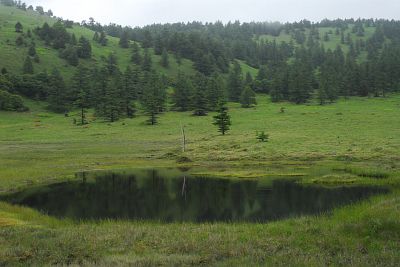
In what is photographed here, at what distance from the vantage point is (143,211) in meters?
27.7

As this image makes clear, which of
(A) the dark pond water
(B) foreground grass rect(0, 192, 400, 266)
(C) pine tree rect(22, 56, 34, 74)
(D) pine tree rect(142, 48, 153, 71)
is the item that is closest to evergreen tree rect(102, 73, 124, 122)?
(C) pine tree rect(22, 56, 34, 74)

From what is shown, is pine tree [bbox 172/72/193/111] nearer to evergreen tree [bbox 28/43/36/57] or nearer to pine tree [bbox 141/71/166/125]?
pine tree [bbox 141/71/166/125]

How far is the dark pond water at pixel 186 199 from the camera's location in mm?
26312

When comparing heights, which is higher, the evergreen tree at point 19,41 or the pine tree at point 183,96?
the evergreen tree at point 19,41

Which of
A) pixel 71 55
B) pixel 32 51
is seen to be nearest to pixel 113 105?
pixel 71 55

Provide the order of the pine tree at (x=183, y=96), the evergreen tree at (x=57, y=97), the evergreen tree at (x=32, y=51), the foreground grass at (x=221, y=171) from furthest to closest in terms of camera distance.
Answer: the evergreen tree at (x=32, y=51) < the evergreen tree at (x=57, y=97) < the pine tree at (x=183, y=96) < the foreground grass at (x=221, y=171)

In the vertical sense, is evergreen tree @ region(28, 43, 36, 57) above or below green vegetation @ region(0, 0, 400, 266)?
above

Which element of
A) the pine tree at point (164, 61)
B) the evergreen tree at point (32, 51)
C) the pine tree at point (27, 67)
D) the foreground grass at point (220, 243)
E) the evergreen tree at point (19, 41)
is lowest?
the foreground grass at point (220, 243)

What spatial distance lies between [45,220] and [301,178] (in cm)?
2417

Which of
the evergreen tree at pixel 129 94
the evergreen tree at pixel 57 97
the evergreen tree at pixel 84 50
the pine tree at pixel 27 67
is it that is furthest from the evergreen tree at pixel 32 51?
the evergreen tree at pixel 129 94

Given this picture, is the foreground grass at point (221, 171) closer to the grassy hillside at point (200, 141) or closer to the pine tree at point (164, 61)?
the grassy hillside at point (200, 141)

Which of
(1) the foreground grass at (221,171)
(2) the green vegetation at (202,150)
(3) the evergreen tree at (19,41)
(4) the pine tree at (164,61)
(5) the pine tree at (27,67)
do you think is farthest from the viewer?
(4) the pine tree at (164,61)

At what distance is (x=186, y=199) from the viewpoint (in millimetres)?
31859

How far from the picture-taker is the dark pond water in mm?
26312
